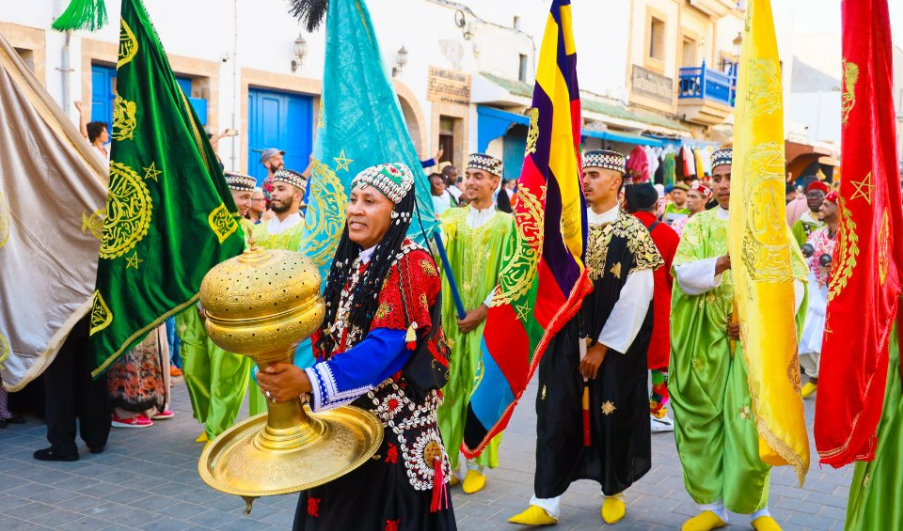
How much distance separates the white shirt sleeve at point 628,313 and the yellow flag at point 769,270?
56.6 inches

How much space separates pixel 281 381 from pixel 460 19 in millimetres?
15691

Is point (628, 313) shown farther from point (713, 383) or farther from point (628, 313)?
point (713, 383)

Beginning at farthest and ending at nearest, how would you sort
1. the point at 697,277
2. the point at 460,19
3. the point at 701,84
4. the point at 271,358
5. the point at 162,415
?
1. the point at 701,84
2. the point at 460,19
3. the point at 162,415
4. the point at 697,277
5. the point at 271,358

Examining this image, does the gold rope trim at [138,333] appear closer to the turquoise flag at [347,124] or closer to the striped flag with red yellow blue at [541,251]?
the turquoise flag at [347,124]

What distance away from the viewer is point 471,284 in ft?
18.6

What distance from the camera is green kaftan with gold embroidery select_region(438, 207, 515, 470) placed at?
18.1 ft

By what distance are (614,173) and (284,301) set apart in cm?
287

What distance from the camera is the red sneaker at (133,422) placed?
673 cm

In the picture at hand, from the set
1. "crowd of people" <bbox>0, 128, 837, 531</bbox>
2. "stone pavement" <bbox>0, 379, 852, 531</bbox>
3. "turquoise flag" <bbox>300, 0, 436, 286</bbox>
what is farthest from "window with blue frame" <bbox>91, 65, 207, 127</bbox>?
"turquoise flag" <bbox>300, 0, 436, 286</bbox>

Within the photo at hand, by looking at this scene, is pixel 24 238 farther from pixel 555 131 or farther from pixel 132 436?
pixel 555 131

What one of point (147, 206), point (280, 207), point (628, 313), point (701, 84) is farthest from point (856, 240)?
point (701, 84)

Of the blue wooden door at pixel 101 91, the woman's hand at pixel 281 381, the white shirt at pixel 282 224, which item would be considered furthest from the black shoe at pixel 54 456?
the blue wooden door at pixel 101 91

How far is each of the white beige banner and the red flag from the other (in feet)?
15.5

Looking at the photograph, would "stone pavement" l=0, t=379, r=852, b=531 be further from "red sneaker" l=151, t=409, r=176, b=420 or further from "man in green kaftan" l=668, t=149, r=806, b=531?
"red sneaker" l=151, t=409, r=176, b=420
